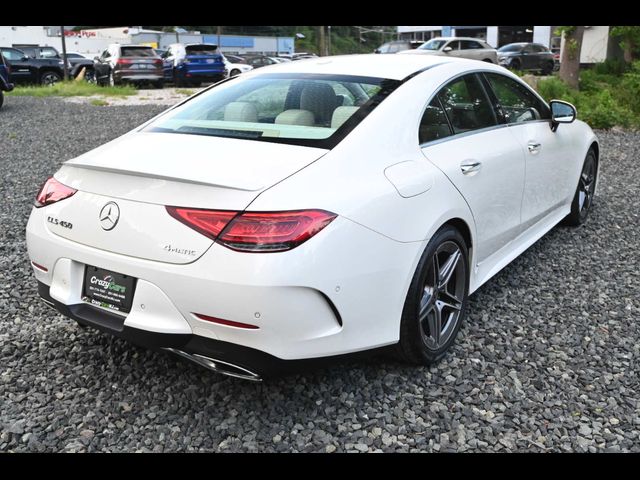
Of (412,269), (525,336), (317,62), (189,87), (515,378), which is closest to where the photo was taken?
(412,269)

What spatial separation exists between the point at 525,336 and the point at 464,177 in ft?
3.19

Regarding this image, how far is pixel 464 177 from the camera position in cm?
317

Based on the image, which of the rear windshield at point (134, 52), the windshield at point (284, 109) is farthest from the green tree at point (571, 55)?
the windshield at point (284, 109)

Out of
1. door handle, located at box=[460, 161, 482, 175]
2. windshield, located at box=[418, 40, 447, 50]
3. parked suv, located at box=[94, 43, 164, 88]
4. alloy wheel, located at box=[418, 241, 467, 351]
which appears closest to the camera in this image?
alloy wheel, located at box=[418, 241, 467, 351]

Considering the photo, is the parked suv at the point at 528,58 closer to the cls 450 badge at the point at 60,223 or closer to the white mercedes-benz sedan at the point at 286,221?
the white mercedes-benz sedan at the point at 286,221

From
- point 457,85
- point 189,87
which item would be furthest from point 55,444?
point 189,87

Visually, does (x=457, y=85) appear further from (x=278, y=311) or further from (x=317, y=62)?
(x=278, y=311)

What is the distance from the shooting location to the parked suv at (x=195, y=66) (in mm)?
22125

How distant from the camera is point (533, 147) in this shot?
406 cm

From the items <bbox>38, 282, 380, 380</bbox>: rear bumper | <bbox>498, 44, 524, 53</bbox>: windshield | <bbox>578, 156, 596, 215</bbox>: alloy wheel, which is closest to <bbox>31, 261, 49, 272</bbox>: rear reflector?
<bbox>38, 282, 380, 380</bbox>: rear bumper

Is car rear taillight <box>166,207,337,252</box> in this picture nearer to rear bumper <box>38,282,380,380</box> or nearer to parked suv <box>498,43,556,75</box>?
rear bumper <box>38,282,380,380</box>

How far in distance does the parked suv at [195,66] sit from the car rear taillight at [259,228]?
815 inches

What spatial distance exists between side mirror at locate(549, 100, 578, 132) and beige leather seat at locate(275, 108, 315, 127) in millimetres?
2258

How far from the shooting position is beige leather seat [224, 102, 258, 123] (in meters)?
3.18
